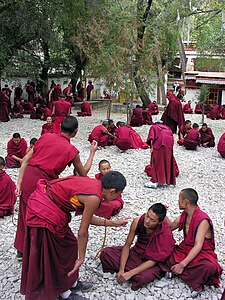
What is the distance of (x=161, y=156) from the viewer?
6.83 metres

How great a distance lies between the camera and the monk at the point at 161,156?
676 centimetres

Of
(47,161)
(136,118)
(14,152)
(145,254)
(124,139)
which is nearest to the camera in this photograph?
(47,161)

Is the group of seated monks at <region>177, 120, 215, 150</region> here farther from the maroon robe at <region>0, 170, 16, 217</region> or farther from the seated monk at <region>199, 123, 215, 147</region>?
the maroon robe at <region>0, 170, 16, 217</region>

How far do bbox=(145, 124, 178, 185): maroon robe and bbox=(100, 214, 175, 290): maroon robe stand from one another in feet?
9.97

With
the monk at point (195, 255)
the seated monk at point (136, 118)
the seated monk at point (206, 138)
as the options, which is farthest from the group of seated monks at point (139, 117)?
the monk at point (195, 255)

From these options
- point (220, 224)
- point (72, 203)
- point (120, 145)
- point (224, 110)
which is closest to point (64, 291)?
point (72, 203)

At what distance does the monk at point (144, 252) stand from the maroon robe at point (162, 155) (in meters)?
3.03

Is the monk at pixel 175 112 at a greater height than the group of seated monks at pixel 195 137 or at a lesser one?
greater

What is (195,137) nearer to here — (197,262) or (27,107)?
(197,262)

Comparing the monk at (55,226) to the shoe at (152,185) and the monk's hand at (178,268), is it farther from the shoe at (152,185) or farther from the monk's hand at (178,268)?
the shoe at (152,185)

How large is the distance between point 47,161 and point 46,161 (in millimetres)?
11

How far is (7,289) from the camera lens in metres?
3.58

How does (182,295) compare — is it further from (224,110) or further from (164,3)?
(164,3)

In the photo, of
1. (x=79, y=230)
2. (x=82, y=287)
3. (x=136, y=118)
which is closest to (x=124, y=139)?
(x=136, y=118)
